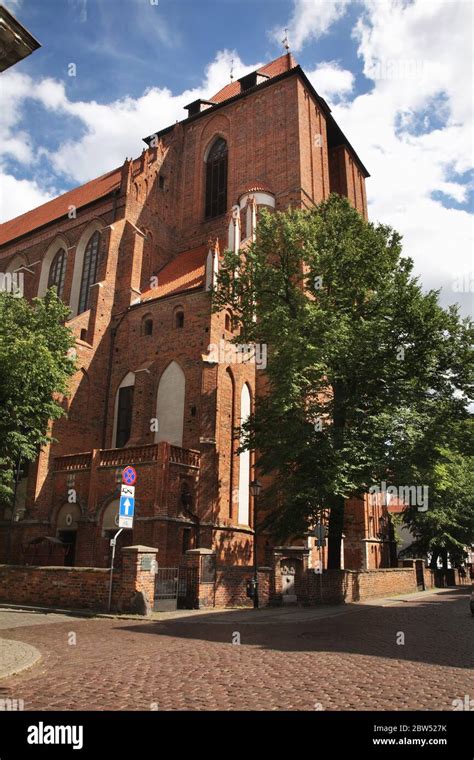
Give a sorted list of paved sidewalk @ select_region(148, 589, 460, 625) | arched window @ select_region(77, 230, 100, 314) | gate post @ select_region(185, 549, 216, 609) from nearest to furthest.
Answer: paved sidewalk @ select_region(148, 589, 460, 625) < gate post @ select_region(185, 549, 216, 609) < arched window @ select_region(77, 230, 100, 314)

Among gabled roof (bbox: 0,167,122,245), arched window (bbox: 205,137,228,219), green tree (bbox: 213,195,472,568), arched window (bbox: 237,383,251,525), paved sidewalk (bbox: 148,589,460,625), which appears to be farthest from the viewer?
gabled roof (bbox: 0,167,122,245)

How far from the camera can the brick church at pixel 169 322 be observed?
831 inches

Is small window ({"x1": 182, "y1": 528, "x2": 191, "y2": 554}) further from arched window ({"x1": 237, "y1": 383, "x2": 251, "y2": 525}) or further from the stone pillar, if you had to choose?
the stone pillar

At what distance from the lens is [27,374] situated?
61.7ft

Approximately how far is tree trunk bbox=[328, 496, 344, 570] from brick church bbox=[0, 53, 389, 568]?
506 millimetres

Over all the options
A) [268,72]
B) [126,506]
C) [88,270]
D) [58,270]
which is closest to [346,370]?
[126,506]

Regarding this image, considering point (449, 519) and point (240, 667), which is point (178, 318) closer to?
point (240, 667)

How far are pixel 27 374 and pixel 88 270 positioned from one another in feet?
49.6

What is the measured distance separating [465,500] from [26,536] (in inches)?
1050

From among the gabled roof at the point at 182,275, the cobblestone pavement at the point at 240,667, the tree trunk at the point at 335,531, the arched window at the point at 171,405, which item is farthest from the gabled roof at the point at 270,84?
the cobblestone pavement at the point at 240,667

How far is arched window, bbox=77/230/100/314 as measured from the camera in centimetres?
3191

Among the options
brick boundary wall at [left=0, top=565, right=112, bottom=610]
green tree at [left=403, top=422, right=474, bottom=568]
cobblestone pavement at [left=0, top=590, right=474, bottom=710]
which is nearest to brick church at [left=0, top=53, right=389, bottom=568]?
green tree at [left=403, top=422, right=474, bottom=568]

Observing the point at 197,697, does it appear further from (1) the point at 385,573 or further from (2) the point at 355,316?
(1) the point at 385,573
